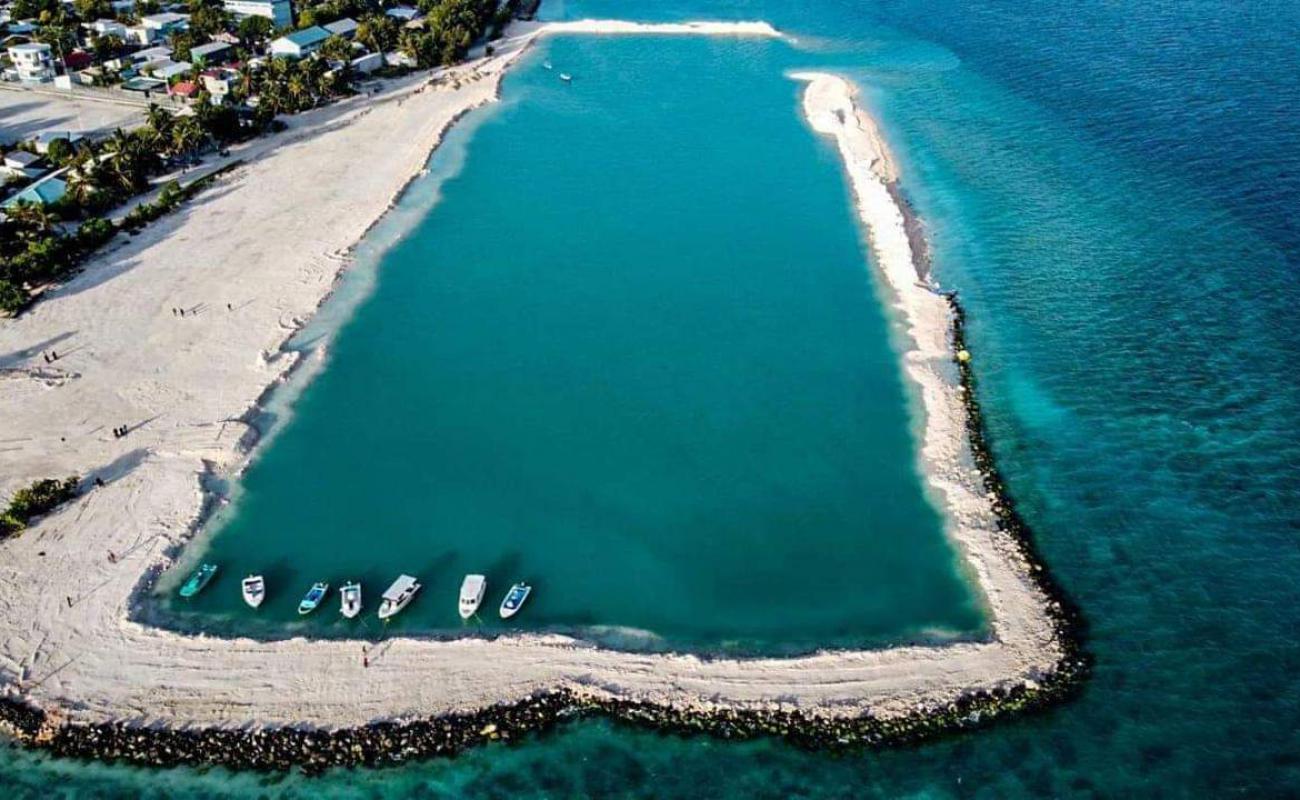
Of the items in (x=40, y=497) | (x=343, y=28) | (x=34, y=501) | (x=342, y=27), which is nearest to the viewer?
(x=34, y=501)

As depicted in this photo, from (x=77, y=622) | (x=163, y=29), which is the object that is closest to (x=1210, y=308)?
(x=77, y=622)

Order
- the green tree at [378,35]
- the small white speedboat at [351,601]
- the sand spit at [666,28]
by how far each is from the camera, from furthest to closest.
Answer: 1. the sand spit at [666,28]
2. the green tree at [378,35]
3. the small white speedboat at [351,601]

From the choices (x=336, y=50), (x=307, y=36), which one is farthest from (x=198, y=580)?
(x=307, y=36)

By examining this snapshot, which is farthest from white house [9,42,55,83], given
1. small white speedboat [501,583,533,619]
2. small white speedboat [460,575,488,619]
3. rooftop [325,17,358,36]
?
small white speedboat [501,583,533,619]

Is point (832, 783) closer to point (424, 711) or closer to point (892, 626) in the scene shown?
point (892, 626)

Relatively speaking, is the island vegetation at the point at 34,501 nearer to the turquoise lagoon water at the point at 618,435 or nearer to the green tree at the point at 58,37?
the turquoise lagoon water at the point at 618,435

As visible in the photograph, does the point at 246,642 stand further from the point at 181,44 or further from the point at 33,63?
the point at 33,63

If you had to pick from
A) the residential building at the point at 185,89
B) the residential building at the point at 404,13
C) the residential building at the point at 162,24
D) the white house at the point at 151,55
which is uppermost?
the residential building at the point at 404,13

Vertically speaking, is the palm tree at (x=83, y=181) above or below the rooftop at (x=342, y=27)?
below

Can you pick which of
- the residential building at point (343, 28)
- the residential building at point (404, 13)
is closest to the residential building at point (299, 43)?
the residential building at point (343, 28)
